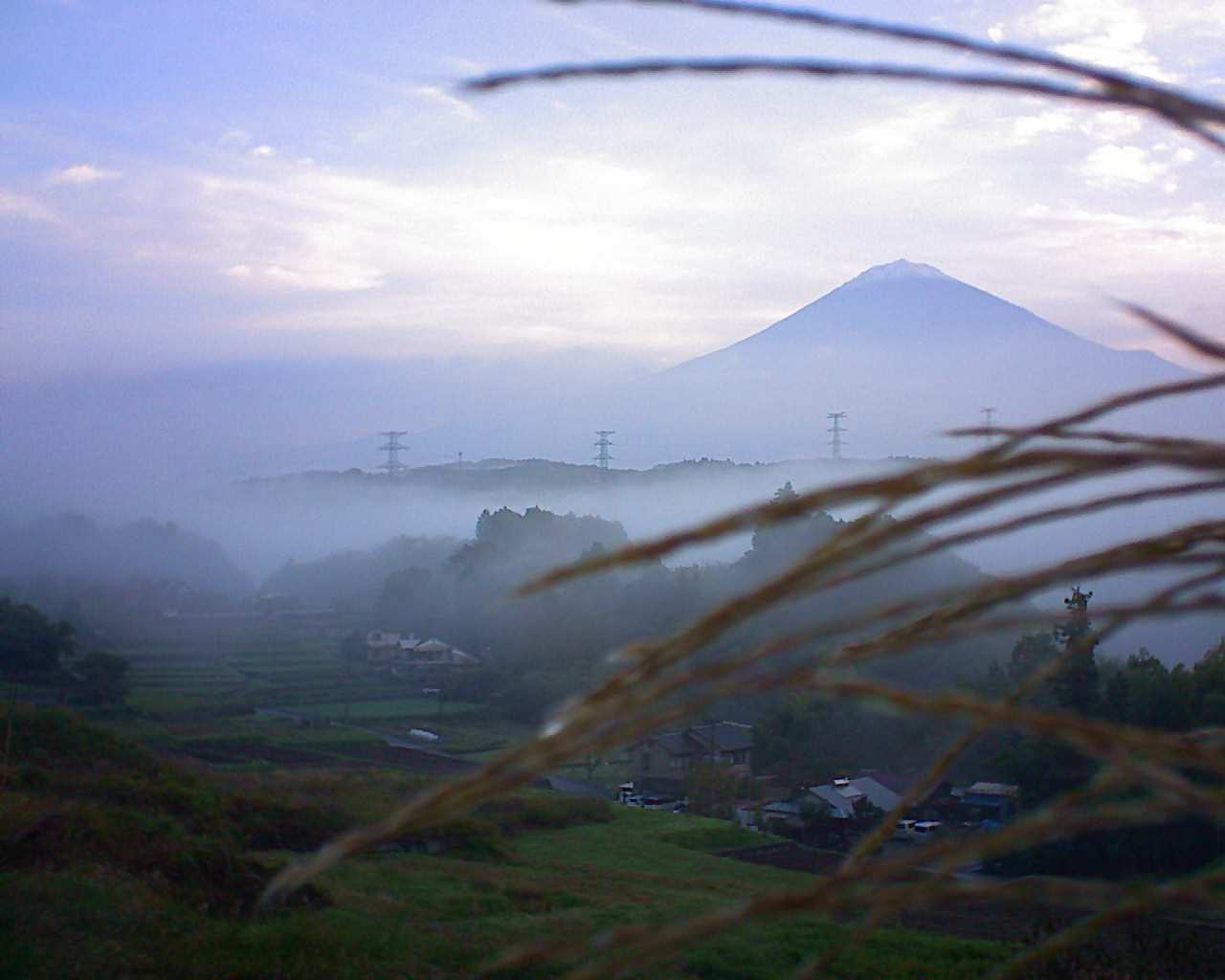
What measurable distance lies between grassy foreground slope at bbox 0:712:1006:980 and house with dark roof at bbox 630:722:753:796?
6.72 metres

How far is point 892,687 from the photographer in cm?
51

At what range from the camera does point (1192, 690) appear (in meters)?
8.53

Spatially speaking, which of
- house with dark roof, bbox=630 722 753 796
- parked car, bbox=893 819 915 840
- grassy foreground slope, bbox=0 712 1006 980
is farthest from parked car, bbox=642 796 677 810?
grassy foreground slope, bbox=0 712 1006 980

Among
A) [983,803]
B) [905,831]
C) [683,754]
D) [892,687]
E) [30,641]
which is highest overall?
[892,687]

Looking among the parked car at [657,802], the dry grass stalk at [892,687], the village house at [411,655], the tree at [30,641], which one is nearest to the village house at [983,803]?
the parked car at [657,802]

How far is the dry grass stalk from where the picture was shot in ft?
1.46

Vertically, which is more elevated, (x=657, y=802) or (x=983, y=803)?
(x=983, y=803)

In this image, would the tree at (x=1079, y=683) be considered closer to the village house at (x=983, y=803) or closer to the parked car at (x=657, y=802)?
the village house at (x=983, y=803)

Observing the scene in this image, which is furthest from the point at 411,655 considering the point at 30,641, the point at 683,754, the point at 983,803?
the point at 983,803

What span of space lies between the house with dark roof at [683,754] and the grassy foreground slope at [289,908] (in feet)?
22.0

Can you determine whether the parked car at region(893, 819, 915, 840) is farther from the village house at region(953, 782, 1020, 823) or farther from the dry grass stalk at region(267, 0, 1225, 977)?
the dry grass stalk at region(267, 0, 1225, 977)

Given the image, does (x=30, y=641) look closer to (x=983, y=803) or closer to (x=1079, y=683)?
(x=983, y=803)

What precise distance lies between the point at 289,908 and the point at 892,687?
7.13 meters

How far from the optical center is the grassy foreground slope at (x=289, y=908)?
18.7 ft
